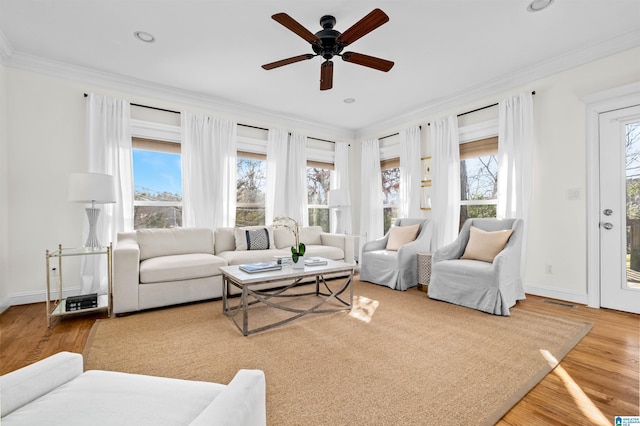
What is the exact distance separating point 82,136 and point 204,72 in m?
1.68

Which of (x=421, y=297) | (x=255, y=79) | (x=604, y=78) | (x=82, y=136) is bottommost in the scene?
(x=421, y=297)

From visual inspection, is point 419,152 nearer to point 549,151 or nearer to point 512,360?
point 549,151

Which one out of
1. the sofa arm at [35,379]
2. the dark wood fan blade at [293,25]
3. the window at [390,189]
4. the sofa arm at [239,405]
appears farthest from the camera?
the window at [390,189]

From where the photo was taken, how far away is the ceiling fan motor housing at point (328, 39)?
259 cm

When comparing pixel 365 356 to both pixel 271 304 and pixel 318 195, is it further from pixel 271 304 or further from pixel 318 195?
pixel 318 195

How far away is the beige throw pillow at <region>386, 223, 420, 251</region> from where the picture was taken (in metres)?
4.31

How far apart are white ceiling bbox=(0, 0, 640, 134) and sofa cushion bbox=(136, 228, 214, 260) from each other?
194 cm

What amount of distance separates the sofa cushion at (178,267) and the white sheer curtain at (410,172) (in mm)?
3074

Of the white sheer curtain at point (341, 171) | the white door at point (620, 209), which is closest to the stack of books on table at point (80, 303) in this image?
the white sheer curtain at point (341, 171)

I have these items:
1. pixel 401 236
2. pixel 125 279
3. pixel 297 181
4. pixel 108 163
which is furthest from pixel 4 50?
pixel 401 236

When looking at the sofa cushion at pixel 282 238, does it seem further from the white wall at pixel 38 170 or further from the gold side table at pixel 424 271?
the white wall at pixel 38 170

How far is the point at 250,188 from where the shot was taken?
509 cm

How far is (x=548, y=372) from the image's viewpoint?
188 cm

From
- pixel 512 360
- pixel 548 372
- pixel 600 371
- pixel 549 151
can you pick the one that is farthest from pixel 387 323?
pixel 549 151
